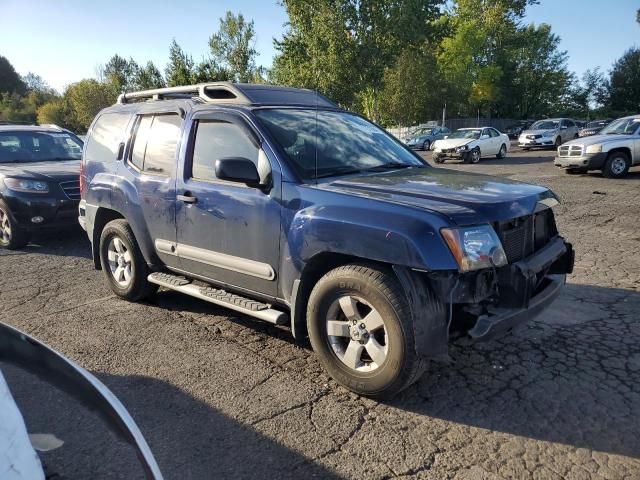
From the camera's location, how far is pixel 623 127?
14188mm

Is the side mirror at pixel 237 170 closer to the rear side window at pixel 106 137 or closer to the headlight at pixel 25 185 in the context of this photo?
the rear side window at pixel 106 137

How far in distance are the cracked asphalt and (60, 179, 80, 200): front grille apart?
2.75m

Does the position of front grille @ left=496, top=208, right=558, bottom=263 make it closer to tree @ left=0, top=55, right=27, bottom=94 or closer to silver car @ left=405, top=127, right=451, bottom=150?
silver car @ left=405, top=127, right=451, bottom=150

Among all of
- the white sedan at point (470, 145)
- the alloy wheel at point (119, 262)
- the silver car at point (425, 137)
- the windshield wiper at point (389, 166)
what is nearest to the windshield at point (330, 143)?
the windshield wiper at point (389, 166)

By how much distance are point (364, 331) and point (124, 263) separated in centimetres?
296

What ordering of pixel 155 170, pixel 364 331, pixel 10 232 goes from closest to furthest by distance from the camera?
pixel 364 331 < pixel 155 170 < pixel 10 232

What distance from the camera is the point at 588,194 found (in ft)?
36.5

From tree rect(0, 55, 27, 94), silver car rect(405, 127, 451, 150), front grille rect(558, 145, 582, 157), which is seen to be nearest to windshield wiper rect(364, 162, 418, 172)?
front grille rect(558, 145, 582, 157)

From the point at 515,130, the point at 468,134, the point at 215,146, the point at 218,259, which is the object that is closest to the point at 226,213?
the point at 218,259

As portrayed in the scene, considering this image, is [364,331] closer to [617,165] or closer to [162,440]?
[162,440]

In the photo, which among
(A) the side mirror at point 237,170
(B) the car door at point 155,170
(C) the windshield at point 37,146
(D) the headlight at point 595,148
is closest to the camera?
(A) the side mirror at point 237,170

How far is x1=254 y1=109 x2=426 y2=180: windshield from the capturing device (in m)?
3.73

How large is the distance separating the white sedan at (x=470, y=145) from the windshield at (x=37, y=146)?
50.8 ft

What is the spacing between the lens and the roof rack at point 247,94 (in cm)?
419
